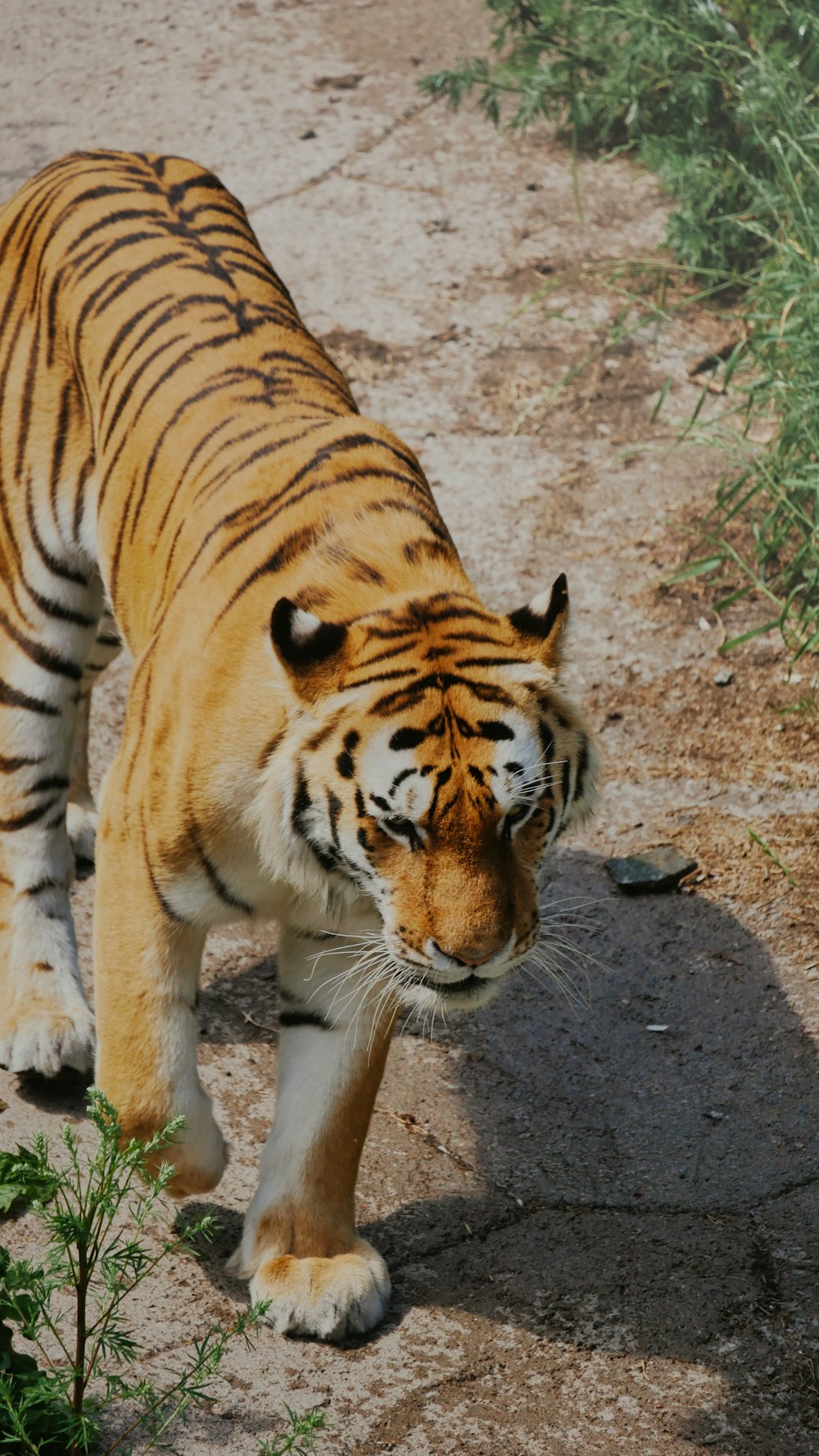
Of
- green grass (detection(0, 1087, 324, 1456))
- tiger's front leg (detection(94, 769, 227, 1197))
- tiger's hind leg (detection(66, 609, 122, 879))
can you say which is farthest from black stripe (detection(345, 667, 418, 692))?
tiger's hind leg (detection(66, 609, 122, 879))

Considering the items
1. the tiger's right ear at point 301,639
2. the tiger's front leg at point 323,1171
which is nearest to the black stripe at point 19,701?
the tiger's front leg at point 323,1171

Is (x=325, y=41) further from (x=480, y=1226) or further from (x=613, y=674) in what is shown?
(x=480, y=1226)

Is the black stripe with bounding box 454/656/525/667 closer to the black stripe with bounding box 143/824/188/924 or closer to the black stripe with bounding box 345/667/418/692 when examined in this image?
the black stripe with bounding box 345/667/418/692

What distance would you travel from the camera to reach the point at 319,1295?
2658 mm

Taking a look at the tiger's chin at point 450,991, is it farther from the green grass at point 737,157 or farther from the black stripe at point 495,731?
the green grass at point 737,157

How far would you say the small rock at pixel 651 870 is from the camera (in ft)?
13.0

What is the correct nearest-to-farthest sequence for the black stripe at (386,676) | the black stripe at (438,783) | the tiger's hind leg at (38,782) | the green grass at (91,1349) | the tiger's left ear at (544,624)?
the green grass at (91,1349) < the black stripe at (438,783) < the black stripe at (386,676) < the tiger's left ear at (544,624) < the tiger's hind leg at (38,782)

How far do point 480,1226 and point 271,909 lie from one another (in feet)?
2.66

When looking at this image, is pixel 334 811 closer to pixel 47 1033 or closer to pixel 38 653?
pixel 47 1033

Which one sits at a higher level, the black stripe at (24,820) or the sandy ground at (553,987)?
the black stripe at (24,820)

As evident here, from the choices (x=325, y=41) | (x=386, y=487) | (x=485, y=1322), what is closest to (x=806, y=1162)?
(x=485, y=1322)

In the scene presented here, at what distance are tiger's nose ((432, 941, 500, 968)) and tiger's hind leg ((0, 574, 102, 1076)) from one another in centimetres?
126

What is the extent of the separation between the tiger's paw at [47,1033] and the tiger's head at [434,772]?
0.96 m

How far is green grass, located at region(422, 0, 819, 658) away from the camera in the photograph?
4742mm
